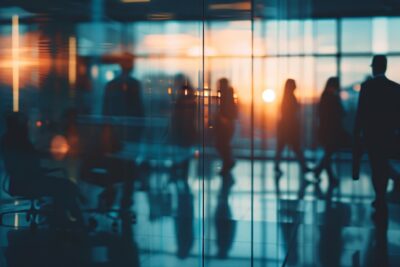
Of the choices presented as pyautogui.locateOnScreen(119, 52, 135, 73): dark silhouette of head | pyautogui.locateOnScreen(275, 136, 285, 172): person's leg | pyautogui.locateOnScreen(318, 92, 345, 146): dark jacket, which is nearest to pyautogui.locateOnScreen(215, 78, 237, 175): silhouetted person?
pyautogui.locateOnScreen(119, 52, 135, 73): dark silhouette of head

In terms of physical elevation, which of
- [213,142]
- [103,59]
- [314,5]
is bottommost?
[213,142]

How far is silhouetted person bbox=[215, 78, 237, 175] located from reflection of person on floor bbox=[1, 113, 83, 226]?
1.57 meters

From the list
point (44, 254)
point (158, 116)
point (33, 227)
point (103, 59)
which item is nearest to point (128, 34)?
point (103, 59)

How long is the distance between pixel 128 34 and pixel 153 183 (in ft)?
6.71

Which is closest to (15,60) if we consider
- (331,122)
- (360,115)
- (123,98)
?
(123,98)

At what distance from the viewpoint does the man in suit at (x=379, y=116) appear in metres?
5.75

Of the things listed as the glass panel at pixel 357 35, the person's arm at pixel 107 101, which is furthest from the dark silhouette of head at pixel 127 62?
the glass panel at pixel 357 35

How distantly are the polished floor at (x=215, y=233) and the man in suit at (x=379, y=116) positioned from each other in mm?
646

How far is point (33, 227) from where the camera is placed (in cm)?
540

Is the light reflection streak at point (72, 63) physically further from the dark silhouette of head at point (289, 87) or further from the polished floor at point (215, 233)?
the dark silhouette of head at point (289, 87)

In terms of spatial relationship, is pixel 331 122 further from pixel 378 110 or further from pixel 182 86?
pixel 182 86

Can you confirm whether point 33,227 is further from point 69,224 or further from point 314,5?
point 314,5

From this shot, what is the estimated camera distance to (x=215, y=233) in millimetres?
5133

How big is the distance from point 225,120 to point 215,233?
110 centimetres
